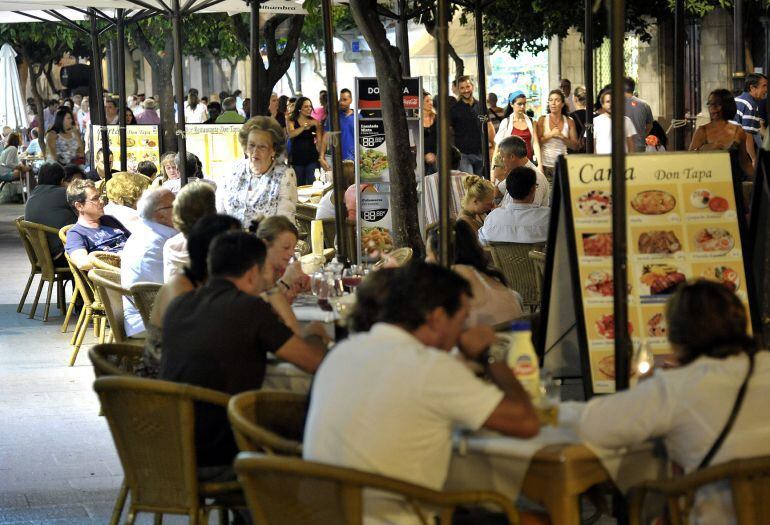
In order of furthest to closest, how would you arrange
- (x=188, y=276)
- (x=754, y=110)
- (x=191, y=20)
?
(x=191, y=20) → (x=754, y=110) → (x=188, y=276)

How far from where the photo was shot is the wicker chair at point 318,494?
12.9 ft

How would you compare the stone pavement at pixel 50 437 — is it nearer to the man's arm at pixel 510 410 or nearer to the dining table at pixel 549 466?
the dining table at pixel 549 466

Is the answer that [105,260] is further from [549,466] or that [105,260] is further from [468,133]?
[468,133]

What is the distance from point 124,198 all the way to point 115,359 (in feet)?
18.2

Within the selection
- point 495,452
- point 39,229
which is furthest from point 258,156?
point 495,452

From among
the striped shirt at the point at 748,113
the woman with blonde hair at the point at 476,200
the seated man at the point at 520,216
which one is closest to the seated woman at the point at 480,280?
the woman with blonde hair at the point at 476,200

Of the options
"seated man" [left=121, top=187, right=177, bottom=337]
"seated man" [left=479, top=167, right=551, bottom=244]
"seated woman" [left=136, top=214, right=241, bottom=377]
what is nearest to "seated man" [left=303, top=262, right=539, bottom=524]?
"seated woman" [left=136, top=214, right=241, bottom=377]

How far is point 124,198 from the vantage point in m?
11.5

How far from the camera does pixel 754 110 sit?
1546 cm

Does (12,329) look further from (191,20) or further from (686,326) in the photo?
(191,20)

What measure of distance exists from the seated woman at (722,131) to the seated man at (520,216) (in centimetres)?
372

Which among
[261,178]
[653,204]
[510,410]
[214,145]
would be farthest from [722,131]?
[510,410]

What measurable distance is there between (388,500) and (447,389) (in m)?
0.40

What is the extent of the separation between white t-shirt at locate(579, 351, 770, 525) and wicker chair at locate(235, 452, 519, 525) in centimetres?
42
